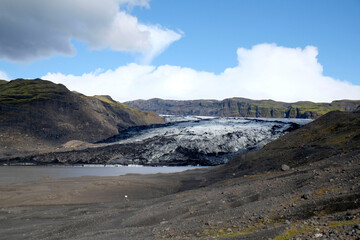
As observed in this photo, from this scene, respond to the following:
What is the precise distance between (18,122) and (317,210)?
90180 millimetres

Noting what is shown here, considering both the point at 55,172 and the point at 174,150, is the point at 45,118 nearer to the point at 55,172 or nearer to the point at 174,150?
the point at 174,150

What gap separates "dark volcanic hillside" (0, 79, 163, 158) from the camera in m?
83.8

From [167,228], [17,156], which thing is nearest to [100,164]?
[17,156]

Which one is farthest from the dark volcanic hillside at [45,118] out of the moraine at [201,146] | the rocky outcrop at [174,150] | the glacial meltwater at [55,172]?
the moraine at [201,146]

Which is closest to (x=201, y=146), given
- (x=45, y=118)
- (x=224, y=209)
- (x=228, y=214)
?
(x=45, y=118)

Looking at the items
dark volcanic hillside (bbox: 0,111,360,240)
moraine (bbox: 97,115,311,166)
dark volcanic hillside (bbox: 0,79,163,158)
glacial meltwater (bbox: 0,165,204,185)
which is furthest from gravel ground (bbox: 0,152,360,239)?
dark volcanic hillside (bbox: 0,79,163,158)

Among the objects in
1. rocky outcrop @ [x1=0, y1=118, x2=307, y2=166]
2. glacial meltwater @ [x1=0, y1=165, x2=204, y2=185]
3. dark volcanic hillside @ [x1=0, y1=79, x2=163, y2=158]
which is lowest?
glacial meltwater @ [x1=0, y1=165, x2=204, y2=185]

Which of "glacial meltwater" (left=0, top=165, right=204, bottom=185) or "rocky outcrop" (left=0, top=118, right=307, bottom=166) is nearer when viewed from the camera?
"glacial meltwater" (left=0, top=165, right=204, bottom=185)

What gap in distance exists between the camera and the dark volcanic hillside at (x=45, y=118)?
83.8 meters

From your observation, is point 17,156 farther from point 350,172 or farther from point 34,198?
point 350,172

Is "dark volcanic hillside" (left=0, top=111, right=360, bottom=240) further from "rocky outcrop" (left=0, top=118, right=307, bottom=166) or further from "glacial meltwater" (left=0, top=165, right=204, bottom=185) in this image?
"rocky outcrop" (left=0, top=118, right=307, bottom=166)

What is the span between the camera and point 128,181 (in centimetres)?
3528

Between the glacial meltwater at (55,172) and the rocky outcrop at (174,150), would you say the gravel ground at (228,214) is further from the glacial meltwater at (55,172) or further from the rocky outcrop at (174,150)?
the rocky outcrop at (174,150)

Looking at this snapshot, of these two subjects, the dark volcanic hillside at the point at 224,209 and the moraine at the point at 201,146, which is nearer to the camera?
the dark volcanic hillside at the point at 224,209
